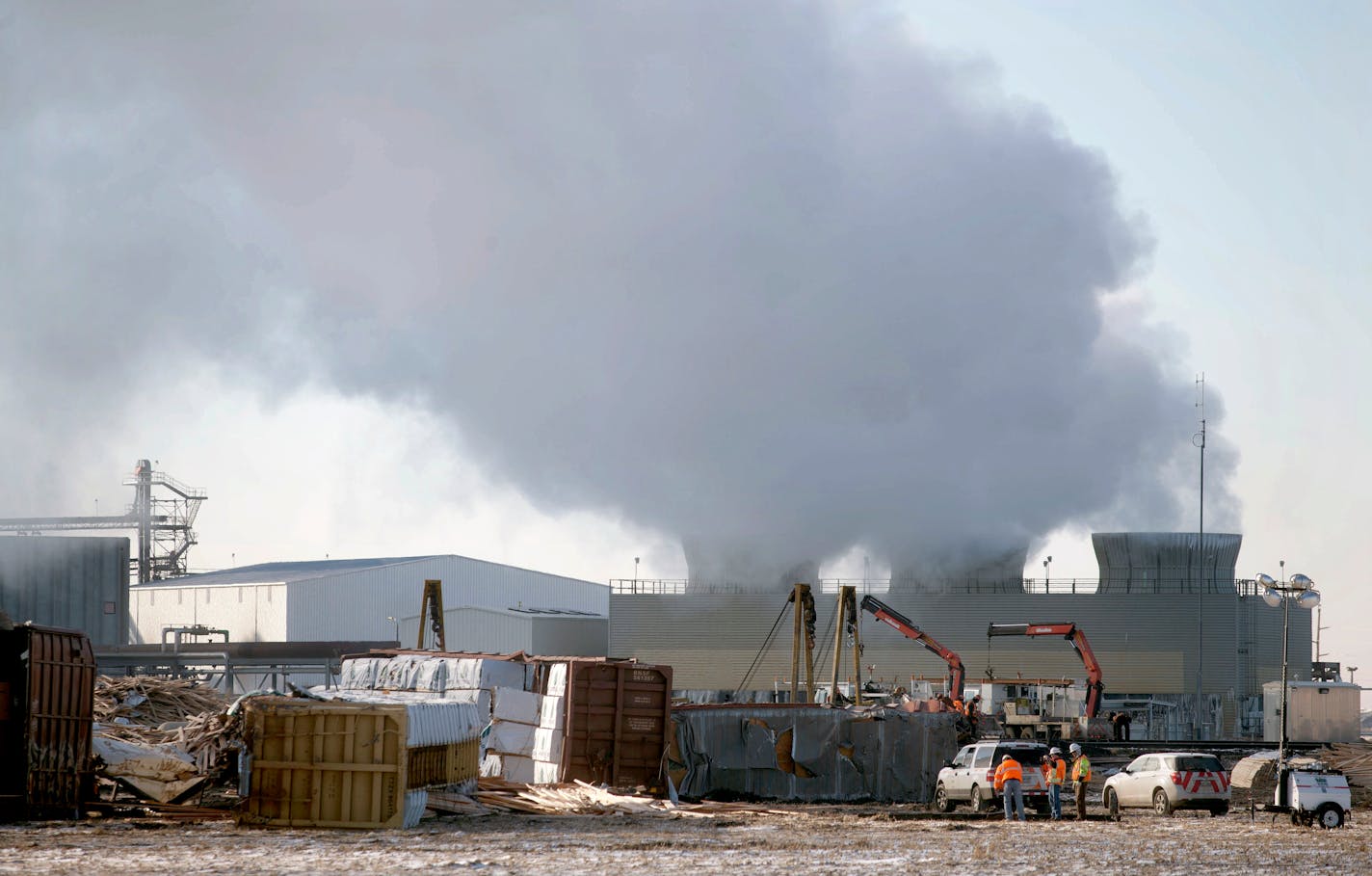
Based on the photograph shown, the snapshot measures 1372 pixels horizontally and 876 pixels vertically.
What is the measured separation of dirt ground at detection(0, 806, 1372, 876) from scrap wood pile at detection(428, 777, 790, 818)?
0.55 meters

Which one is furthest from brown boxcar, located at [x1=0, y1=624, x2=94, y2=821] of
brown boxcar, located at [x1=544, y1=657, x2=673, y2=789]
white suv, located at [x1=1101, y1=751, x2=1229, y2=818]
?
white suv, located at [x1=1101, y1=751, x2=1229, y2=818]

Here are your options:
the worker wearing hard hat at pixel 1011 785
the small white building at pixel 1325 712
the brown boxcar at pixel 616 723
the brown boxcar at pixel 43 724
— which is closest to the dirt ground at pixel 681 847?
the brown boxcar at pixel 43 724

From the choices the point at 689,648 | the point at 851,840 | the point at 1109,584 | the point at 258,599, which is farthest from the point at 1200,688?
the point at 851,840

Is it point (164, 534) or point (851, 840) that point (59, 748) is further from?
point (164, 534)

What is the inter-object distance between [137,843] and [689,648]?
55648 mm

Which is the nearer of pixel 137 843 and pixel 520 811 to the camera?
pixel 137 843

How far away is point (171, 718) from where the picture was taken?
118 ft

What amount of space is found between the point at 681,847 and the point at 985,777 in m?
11.0

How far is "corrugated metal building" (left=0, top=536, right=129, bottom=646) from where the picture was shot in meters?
59.0

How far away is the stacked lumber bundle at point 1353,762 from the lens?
120 feet

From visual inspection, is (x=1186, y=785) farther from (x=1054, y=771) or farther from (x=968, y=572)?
(x=968, y=572)

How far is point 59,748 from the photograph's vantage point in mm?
23000

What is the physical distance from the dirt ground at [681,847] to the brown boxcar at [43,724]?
3.61 ft

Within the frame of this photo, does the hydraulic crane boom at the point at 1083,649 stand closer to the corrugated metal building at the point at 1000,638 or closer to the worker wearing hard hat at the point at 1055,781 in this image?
the corrugated metal building at the point at 1000,638
